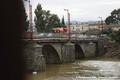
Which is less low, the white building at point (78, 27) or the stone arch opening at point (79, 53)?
the white building at point (78, 27)

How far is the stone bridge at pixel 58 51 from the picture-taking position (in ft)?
100.0

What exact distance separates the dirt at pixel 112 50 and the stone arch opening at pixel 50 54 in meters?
14.8

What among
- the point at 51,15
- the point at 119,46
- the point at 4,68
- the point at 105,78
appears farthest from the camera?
the point at 51,15

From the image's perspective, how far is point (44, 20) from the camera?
8712 cm

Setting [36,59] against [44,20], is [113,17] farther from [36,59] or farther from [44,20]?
[36,59]

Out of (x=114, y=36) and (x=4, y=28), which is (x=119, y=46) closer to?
(x=114, y=36)

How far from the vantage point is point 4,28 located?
1390 mm

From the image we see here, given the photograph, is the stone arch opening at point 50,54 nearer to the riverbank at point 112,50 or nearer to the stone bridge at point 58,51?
the stone bridge at point 58,51

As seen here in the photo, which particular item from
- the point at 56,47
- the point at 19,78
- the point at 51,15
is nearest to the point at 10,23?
the point at 19,78

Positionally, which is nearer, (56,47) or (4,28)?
(4,28)

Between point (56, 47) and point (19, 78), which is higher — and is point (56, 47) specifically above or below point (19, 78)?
below

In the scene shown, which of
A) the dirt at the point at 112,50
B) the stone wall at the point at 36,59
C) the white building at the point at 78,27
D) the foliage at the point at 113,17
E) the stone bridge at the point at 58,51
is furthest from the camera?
the white building at the point at 78,27

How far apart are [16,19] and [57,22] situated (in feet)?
307

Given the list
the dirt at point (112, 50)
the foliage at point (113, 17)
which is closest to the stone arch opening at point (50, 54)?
the dirt at point (112, 50)
